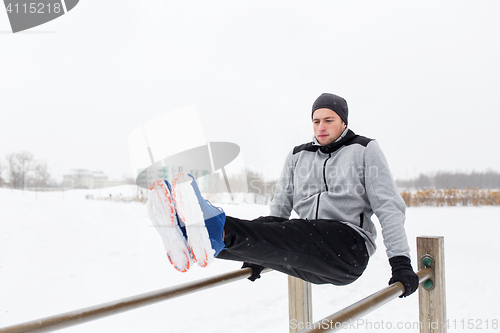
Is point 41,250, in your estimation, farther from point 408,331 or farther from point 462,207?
point 462,207

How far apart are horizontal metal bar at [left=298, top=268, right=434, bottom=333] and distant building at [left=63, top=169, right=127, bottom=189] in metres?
13.1

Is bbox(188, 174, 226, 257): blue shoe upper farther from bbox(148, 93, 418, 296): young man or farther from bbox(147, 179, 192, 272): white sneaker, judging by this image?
bbox(147, 179, 192, 272): white sneaker

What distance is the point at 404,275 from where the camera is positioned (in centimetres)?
115

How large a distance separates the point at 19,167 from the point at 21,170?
0.67 ft

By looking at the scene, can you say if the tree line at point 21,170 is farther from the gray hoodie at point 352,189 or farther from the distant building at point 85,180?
the gray hoodie at point 352,189

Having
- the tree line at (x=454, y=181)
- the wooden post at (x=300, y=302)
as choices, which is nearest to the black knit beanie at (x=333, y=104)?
the wooden post at (x=300, y=302)

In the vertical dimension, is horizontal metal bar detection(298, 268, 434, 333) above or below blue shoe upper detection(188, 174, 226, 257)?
below

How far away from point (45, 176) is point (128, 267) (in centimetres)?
1108

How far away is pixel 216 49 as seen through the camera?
39.0m

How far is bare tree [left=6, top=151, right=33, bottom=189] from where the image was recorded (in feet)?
46.0

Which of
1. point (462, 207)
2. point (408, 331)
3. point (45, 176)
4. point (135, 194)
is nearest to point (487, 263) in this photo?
point (408, 331)

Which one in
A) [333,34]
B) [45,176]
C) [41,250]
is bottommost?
[41,250]

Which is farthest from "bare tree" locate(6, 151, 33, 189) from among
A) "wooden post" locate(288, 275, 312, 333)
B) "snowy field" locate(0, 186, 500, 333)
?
"wooden post" locate(288, 275, 312, 333)

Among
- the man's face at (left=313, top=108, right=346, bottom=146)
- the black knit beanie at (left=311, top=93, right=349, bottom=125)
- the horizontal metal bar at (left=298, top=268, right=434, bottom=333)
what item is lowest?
the horizontal metal bar at (left=298, top=268, right=434, bottom=333)
